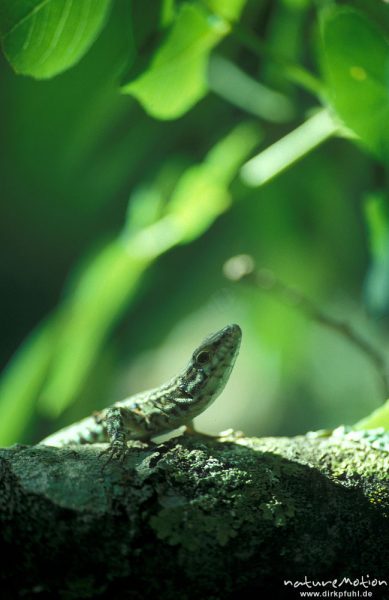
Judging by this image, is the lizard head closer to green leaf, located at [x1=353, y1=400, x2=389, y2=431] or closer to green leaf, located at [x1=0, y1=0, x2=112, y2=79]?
green leaf, located at [x1=353, y1=400, x2=389, y2=431]

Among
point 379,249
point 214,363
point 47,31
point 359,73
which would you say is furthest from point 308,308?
point 47,31

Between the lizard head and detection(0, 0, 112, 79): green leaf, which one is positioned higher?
detection(0, 0, 112, 79): green leaf

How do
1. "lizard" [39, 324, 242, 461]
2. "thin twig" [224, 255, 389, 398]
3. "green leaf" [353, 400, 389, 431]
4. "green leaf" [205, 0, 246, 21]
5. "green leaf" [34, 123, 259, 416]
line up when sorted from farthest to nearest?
"green leaf" [34, 123, 259, 416]
"thin twig" [224, 255, 389, 398]
"green leaf" [205, 0, 246, 21]
"lizard" [39, 324, 242, 461]
"green leaf" [353, 400, 389, 431]

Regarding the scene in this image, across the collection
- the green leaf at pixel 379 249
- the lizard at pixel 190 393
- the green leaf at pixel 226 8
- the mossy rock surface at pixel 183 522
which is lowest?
the mossy rock surface at pixel 183 522

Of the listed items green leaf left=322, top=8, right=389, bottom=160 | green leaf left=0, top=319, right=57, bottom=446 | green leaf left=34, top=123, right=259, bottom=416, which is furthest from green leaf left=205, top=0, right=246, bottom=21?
green leaf left=0, top=319, right=57, bottom=446

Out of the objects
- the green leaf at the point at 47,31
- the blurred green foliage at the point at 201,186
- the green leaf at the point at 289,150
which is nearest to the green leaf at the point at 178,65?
the blurred green foliage at the point at 201,186

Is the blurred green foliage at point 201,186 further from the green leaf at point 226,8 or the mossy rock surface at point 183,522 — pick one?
the mossy rock surface at point 183,522

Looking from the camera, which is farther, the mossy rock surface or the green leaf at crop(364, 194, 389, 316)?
the green leaf at crop(364, 194, 389, 316)
